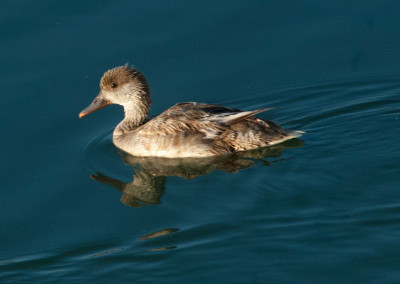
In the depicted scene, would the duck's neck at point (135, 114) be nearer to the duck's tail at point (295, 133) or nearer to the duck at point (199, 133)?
the duck at point (199, 133)

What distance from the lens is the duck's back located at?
11.9 metres

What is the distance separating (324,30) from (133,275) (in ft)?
23.5

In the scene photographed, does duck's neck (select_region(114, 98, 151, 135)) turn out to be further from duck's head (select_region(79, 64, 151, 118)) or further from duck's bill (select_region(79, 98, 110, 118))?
duck's bill (select_region(79, 98, 110, 118))

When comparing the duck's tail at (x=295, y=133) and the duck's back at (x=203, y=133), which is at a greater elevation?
the duck's back at (x=203, y=133)

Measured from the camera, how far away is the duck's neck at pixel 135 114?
1299cm

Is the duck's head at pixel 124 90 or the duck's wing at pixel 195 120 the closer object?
the duck's wing at pixel 195 120

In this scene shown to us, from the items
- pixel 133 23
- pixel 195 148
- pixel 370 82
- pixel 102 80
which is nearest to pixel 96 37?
pixel 133 23

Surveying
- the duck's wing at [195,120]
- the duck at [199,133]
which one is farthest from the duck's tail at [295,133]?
the duck's wing at [195,120]

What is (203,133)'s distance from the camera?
12.0m

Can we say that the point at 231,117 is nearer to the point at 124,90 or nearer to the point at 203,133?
the point at 203,133

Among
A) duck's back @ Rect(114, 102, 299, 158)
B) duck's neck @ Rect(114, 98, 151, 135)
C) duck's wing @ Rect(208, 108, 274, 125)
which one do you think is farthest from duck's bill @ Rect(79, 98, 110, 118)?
duck's wing @ Rect(208, 108, 274, 125)

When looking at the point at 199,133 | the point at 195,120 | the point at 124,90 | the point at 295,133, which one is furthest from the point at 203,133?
the point at 124,90

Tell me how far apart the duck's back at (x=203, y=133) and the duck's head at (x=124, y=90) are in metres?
0.74

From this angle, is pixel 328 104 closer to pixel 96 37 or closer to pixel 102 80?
pixel 102 80
